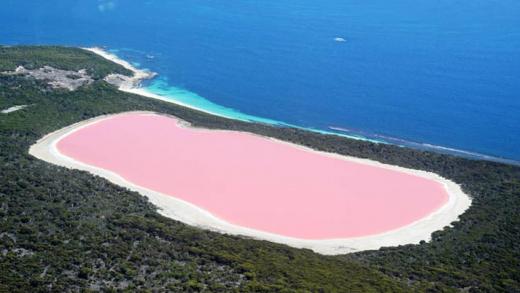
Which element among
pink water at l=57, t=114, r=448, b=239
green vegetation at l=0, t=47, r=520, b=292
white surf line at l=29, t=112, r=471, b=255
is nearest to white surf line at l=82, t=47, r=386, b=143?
pink water at l=57, t=114, r=448, b=239

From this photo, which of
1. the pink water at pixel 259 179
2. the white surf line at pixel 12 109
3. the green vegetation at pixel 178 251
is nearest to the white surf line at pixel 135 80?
the pink water at pixel 259 179

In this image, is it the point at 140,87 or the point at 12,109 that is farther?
the point at 140,87

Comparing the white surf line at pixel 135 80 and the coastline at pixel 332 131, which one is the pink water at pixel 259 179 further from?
the white surf line at pixel 135 80

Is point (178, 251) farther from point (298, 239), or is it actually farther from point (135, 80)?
point (135, 80)

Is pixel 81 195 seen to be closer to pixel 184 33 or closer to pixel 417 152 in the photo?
pixel 417 152

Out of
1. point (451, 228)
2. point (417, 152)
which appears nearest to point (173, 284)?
point (451, 228)

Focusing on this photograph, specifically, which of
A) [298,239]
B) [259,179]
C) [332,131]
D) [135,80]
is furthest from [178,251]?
[135,80]

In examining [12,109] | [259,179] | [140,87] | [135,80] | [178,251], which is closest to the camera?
[178,251]
